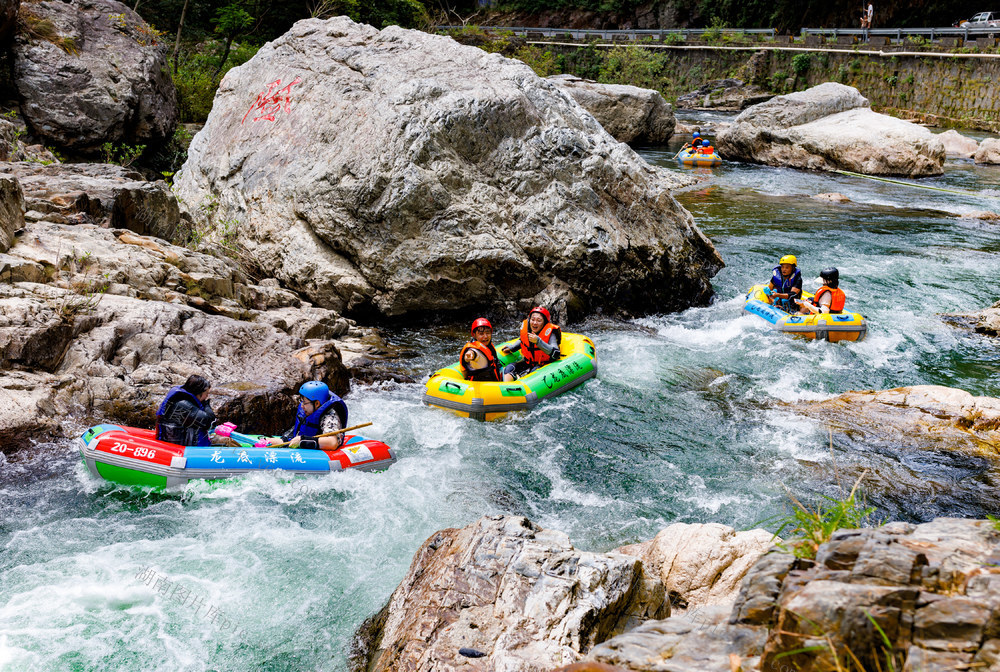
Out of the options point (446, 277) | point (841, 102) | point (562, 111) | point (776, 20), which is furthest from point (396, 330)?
point (776, 20)

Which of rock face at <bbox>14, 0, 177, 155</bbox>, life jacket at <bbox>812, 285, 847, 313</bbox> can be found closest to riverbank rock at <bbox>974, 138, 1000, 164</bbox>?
life jacket at <bbox>812, 285, 847, 313</bbox>

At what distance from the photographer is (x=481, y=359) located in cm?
837

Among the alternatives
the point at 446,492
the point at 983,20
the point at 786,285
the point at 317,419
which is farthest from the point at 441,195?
the point at 983,20

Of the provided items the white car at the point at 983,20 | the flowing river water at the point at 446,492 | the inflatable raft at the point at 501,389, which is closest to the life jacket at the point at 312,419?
the flowing river water at the point at 446,492

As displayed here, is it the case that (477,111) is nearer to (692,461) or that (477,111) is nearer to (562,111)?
(562,111)

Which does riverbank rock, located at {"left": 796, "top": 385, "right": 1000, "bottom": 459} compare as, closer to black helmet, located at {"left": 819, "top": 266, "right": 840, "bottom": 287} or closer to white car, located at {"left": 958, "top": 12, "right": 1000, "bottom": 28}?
black helmet, located at {"left": 819, "top": 266, "right": 840, "bottom": 287}

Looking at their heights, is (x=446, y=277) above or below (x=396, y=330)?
above

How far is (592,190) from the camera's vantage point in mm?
10656

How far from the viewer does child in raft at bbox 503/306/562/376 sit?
9.06 meters

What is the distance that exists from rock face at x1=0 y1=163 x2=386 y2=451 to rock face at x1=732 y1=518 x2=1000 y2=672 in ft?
19.0

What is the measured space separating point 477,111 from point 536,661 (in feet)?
27.5

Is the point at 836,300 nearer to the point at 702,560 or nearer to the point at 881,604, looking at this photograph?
the point at 702,560

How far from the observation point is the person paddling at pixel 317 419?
688 centimetres

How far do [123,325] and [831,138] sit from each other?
21.4 meters
